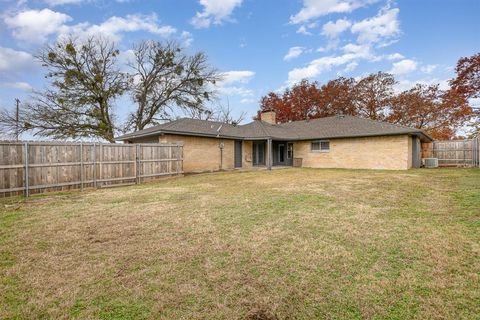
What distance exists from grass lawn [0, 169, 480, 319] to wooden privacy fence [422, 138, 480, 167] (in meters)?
15.5

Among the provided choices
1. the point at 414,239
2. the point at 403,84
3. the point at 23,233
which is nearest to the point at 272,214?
the point at 414,239

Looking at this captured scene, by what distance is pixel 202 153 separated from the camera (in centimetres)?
1591

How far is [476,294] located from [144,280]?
3.29m

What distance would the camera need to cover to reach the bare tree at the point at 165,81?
79.7 feet

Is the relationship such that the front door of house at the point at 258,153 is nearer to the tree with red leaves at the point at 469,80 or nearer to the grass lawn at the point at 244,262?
the grass lawn at the point at 244,262

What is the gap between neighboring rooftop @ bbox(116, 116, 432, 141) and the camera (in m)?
15.2

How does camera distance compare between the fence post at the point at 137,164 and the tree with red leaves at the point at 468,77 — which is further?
the tree with red leaves at the point at 468,77

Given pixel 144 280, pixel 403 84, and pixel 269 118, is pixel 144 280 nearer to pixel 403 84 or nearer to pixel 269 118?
pixel 269 118

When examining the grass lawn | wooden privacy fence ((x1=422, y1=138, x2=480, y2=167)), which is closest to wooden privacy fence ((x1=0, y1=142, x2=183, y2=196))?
the grass lawn

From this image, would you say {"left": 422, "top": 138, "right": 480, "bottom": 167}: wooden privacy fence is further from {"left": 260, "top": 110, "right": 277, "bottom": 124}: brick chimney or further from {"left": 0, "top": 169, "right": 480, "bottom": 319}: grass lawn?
{"left": 0, "top": 169, "right": 480, "bottom": 319}: grass lawn

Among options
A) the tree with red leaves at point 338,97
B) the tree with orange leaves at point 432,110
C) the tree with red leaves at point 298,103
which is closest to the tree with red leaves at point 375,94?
the tree with red leaves at point 338,97

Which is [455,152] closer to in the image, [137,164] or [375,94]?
[375,94]

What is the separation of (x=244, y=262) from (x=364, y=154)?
1593 centimetres

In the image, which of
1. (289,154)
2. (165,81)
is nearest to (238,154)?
(289,154)
